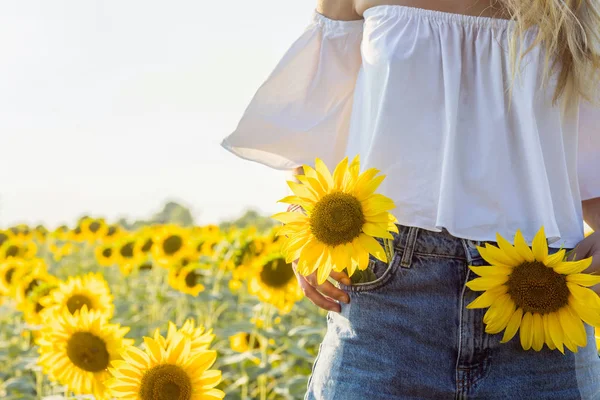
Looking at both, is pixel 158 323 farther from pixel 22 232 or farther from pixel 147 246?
pixel 22 232

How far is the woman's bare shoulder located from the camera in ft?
4.85

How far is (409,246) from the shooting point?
123cm

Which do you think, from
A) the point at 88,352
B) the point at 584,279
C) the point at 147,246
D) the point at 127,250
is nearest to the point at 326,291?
the point at 584,279

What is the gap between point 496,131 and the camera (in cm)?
130

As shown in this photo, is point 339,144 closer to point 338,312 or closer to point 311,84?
point 311,84

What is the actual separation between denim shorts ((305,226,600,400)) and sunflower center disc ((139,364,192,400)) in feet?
0.97

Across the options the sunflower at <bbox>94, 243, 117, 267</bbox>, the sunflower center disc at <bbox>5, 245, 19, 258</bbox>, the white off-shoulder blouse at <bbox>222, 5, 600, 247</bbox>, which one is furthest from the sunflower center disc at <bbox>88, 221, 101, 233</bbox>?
the white off-shoulder blouse at <bbox>222, 5, 600, 247</bbox>

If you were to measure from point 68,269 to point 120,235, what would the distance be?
1.97 feet

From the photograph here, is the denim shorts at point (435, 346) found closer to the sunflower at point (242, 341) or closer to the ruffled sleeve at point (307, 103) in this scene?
the ruffled sleeve at point (307, 103)

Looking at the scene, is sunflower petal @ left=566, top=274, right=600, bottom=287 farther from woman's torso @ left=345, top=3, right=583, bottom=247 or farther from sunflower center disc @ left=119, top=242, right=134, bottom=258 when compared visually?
sunflower center disc @ left=119, top=242, right=134, bottom=258

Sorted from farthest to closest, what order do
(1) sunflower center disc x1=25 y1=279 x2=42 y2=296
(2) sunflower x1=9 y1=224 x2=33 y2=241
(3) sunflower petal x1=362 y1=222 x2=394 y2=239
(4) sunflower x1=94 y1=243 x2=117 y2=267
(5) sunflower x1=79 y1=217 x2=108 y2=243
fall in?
(5) sunflower x1=79 y1=217 x2=108 y2=243 → (2) sunflower x1=9 y1=224 x2=33 y2=241 → (4) sunflower x1=94 y1=243 x2=117 y2=267 → (1) sunflower center disc x1=25 y1=279 x2=42 y2=296 → (3) sunflower petal x1=362 y1=222 x2=394 y2=239

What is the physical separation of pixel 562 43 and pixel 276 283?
1491 mm

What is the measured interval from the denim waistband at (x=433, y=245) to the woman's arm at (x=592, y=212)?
1.19 ft

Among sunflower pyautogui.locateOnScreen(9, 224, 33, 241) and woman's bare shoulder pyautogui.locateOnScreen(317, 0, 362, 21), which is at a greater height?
woman's bare shoulder pyautogui.locateOnScreen(317, 0, 362, 21)
